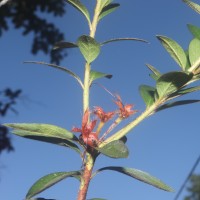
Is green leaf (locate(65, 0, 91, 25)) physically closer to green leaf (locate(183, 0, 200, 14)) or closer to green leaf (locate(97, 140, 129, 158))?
green leaf (locate(183, 0, 200, 14))

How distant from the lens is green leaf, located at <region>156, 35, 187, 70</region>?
2.54 ft

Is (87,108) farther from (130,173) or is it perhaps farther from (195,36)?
(195,36)

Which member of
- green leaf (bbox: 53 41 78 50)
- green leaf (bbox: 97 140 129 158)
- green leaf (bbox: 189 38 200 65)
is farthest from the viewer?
green leaf (bbox: 53 41 78 50)

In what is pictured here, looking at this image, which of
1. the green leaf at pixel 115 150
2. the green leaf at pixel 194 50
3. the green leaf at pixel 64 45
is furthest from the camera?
the green leaf at pixel 64 45

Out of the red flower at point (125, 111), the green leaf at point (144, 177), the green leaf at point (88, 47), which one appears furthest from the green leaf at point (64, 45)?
the green leaf at point (144, 177)

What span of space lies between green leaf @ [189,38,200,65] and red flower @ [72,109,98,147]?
0.22 m

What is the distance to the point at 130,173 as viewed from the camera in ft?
2.32

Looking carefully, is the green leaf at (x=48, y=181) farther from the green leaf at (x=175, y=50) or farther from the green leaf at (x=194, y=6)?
the green leaf at (x=194, y=6)

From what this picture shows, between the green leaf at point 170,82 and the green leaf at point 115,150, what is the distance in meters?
0.15

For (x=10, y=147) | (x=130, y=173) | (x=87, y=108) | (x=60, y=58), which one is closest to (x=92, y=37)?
(x=87, y=108)

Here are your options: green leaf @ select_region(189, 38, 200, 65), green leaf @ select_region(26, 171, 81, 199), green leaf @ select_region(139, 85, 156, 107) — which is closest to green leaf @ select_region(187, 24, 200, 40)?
green leaf @ select_region(189, 38, 200, 65)

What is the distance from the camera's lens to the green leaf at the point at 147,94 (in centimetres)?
77

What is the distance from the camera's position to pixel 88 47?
30.5 inches

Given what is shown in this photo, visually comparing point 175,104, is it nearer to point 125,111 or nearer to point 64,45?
point 125,111
